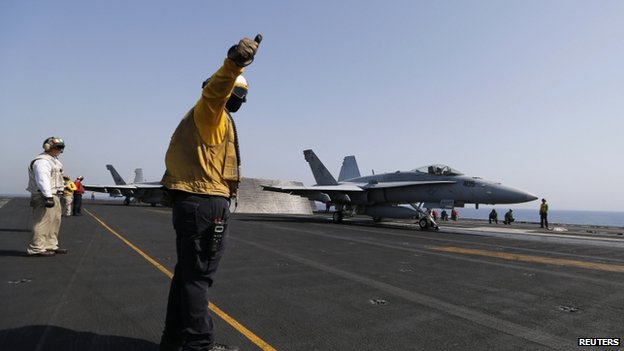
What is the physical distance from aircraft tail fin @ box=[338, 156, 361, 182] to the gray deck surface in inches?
884

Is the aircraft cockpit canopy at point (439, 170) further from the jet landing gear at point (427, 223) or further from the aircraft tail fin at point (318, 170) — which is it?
the aircraft tail fin at point (318, 170)

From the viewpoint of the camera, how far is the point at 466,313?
3994mm

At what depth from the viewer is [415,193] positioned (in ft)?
62.9

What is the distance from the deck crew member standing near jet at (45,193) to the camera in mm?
6613

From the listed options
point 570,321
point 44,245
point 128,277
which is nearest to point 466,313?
point 570,321

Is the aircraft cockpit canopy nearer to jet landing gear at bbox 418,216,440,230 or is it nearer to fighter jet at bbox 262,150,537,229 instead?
fighter jet at bbox 262,150,537,229

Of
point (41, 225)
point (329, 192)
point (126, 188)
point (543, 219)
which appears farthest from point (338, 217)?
point (126, 188)

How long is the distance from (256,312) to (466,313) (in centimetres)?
226

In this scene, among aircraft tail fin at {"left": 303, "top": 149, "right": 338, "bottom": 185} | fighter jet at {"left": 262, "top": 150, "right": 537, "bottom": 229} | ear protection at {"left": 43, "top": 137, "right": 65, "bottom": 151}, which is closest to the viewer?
ear protection at {"left": 43, "top": 137, "right": 65, "bottom": 151}

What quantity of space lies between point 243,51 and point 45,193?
6.16 meters

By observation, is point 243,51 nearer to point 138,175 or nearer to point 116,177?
point 116,177

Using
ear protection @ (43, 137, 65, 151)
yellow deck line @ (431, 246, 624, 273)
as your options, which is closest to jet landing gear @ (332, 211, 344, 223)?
yellow deck line @ (431, 246, 624, 273)

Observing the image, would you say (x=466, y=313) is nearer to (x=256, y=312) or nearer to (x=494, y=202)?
(x=256, y=312)

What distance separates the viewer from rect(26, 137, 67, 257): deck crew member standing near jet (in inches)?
260
